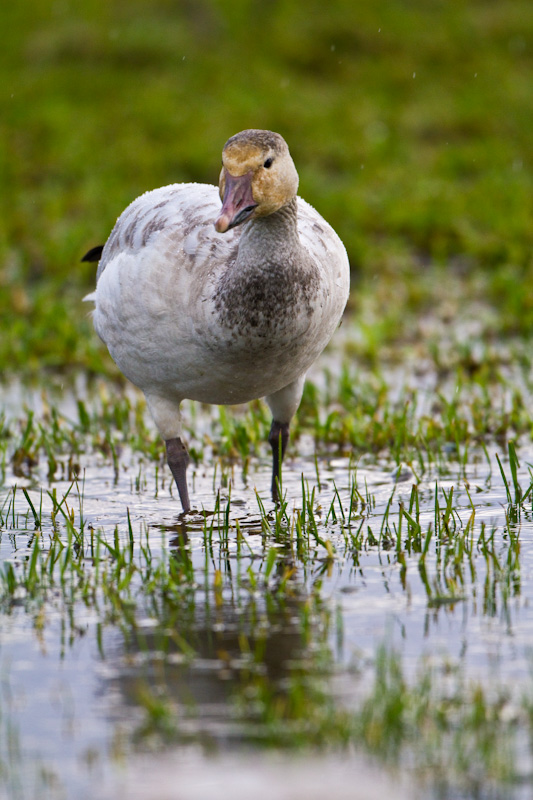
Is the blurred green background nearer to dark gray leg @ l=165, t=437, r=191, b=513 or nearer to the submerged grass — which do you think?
dark gray leg @ l=165, t=437, r=191, b=513

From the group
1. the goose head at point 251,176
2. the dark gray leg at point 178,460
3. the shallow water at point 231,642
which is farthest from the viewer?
the dark gray leg at point 178,460

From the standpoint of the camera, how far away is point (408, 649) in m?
3.50

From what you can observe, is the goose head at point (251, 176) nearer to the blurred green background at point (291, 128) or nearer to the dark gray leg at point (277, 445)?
the dark gray leg at point (277, 445)

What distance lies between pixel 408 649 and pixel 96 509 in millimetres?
2138

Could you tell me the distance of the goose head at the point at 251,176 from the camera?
4328 mm

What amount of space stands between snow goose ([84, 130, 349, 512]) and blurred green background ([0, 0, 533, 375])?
2830 millimetres

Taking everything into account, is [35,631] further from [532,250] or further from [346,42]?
[346,42]

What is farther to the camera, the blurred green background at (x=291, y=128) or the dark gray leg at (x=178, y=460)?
the blurred green background at (x=291, y=128)

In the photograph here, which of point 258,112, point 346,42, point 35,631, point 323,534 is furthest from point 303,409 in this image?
point 346,42

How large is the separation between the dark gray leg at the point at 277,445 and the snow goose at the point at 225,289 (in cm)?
6

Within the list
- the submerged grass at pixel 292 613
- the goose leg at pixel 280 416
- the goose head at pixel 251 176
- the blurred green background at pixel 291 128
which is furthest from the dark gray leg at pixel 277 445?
the blurred green background at pixel 291 128

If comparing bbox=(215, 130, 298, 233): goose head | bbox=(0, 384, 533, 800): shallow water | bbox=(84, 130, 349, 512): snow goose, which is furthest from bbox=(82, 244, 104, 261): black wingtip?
bbox=(215, 130, 298, 233): goose head

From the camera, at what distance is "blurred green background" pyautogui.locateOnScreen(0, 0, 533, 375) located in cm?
998

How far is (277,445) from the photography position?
5684 millimetres
